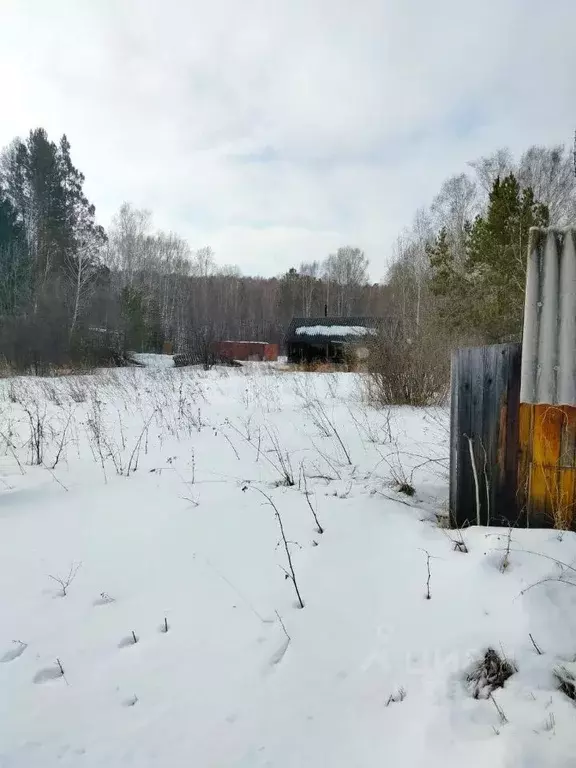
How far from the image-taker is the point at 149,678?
77.7 inches

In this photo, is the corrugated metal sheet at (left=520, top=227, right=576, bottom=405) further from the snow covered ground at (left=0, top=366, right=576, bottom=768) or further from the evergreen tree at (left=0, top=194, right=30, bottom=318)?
the evergreen tree at (left=0, top=194, right=30, bottom=318)

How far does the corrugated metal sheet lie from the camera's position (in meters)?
2.53

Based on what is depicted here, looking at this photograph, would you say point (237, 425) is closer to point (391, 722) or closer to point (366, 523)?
point (366, 523)

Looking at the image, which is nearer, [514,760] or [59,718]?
[514,760]

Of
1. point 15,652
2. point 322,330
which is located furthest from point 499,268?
point 15,652

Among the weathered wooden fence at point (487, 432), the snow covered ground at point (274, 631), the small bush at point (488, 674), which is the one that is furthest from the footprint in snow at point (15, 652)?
the weathered wooden fence at point (487, 432)

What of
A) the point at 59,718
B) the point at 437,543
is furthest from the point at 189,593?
the point at 437,543

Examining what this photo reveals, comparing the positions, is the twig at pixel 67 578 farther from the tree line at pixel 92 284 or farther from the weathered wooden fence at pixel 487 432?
the tree line at pixel 92 284

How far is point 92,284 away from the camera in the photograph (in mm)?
29188

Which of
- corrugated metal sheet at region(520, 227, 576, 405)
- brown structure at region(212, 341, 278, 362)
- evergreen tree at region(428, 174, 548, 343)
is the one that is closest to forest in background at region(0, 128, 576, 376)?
evergreen tree at region(428, 174, 548, 343)

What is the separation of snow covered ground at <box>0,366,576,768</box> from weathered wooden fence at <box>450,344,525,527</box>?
27 centimetres

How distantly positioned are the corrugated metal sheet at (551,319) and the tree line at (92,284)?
20.3 metres

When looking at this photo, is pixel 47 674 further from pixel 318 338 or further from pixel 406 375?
pixel 318 338

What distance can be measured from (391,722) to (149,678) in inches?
40.1
